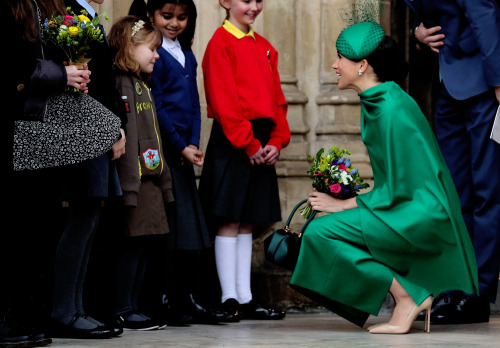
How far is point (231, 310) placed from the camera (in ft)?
17.9

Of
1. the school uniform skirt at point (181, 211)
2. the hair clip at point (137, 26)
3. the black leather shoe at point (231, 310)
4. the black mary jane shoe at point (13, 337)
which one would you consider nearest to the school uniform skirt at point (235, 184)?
the school uniform skirt at point (181, 211)

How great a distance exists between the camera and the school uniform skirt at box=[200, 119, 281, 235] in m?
5.70

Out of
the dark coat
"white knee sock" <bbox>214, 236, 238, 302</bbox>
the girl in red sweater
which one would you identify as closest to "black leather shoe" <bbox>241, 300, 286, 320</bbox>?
the girl in red sweater

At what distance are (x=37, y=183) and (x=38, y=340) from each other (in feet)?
2.62

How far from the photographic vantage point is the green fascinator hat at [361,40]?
4828 mm

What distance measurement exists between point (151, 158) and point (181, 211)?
53 cm

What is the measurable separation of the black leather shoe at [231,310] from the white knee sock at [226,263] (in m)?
0.10

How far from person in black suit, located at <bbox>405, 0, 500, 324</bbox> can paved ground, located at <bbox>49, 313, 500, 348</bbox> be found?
20 centimetres

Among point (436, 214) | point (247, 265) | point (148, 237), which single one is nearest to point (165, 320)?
point (148, 237)

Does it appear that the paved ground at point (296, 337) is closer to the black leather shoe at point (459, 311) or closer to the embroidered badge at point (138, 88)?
the black leather shoe at point (459, 311)

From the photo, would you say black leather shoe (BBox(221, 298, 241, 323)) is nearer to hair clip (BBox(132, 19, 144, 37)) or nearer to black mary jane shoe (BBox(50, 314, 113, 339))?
black mary jane shoe (BBox(50, 314, 113, 339))

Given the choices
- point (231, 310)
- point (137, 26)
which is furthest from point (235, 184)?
point (137, 26)

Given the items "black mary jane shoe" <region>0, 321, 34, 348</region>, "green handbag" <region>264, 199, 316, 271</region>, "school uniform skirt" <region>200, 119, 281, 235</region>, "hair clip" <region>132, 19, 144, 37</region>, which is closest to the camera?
"black mary jane shoe" <region>0, 321, 34, 348</region>

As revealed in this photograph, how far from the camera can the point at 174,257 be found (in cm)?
560
